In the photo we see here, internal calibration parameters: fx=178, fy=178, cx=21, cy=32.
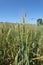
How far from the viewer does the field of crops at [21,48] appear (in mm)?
1176

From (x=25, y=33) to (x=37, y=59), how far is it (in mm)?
241

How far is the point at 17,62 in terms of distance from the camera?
3.72 feet

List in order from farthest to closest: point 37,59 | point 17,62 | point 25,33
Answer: point 25,33 → point 37,59 → point 17,62

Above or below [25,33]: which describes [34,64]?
below

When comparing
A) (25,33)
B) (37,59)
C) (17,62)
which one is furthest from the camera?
(25,33)

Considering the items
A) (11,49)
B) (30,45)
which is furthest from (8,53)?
(30,45)

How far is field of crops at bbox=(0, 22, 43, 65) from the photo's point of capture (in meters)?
1.18

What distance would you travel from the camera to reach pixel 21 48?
124cm

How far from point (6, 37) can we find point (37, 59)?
337 mm

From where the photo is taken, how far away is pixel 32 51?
1.28 m

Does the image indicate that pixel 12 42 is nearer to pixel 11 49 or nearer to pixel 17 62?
pixel 11 49

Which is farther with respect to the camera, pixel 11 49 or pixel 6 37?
pixel 6 37

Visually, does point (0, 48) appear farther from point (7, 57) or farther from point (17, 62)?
point (17, 62)

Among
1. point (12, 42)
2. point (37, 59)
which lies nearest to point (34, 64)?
point (37, 59)
